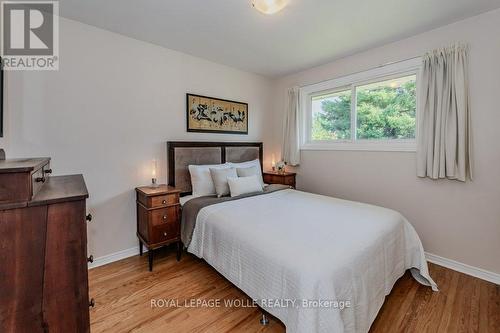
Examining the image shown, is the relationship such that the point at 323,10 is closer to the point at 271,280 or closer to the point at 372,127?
the point at 372,127

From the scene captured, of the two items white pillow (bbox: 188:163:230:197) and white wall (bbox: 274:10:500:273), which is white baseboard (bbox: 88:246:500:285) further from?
white pillow (bbox: 188:163:230:197)

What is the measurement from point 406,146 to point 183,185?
109 inches

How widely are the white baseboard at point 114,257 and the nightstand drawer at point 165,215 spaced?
62cm

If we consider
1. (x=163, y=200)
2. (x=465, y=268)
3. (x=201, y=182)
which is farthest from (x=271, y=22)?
(x=465, y=268)

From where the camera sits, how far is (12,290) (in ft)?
2.90

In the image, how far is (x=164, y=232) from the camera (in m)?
2.49

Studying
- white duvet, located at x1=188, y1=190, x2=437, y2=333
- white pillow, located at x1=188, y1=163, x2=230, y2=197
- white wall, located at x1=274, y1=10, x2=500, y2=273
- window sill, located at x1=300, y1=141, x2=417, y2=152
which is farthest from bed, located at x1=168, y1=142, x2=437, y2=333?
window sill, located at x1=300, y1=141, x2=417, y2=152

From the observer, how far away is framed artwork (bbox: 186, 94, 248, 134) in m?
3.12

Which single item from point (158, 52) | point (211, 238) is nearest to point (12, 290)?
point (211, 238)

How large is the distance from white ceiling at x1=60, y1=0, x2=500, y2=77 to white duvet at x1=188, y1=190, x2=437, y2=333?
1861 mm

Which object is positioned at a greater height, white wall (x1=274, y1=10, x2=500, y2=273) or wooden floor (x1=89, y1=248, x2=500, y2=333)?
white wall (x1=274, y1=10, x2=500, y2=273)

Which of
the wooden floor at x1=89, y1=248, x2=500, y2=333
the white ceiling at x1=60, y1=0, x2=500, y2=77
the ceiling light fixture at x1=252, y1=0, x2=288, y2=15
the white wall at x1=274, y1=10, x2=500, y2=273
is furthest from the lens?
the white wall at x1=274, y1=10, x2=500, y2=273

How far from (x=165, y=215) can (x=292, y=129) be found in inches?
93.5

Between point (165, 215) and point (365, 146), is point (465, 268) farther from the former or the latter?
point (165, 215)
